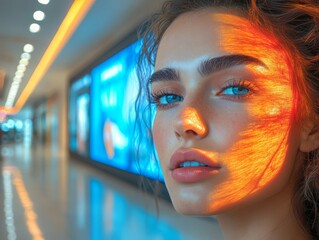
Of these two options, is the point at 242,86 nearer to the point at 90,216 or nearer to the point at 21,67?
the point at 90,216

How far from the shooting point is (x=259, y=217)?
0.78m

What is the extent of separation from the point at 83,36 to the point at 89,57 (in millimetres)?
1911

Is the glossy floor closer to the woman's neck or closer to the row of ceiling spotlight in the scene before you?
the woman's neck

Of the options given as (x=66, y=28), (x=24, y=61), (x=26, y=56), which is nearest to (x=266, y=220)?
(x=66, y=28)

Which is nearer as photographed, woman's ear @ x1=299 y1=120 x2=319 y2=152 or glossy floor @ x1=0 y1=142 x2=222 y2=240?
woman's ear @ x1=299 y1=120 x2=319 y2=152

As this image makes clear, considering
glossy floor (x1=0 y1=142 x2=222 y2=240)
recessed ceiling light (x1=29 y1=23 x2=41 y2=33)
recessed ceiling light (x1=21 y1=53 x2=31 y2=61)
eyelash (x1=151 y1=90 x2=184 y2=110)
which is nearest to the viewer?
eyelash (x1=151 y1=90 x2=184 y2=110)

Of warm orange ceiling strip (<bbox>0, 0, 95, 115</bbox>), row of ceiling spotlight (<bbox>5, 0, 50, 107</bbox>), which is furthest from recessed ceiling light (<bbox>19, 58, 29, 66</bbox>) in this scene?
warm orange ceiling strip (<bbox>0, 0, 95, 115</bbox>)

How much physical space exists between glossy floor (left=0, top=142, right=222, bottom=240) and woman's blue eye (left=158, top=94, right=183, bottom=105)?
1.39 meters

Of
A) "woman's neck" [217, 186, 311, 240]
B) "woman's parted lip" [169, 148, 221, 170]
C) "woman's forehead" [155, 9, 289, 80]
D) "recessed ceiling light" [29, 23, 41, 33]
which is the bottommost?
"woman's neck" [217, 186, 311, 240]

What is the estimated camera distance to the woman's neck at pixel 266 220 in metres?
0.78

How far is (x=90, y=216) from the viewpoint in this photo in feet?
11.4

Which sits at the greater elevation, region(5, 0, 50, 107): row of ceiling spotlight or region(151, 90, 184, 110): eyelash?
region(5, 0, 50, 107): row of ceiling spotlight

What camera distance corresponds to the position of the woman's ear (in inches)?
29.8

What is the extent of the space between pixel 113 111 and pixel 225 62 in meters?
5.62
